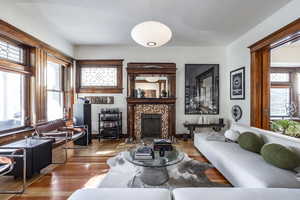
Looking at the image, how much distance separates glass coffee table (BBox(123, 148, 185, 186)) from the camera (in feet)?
7.03

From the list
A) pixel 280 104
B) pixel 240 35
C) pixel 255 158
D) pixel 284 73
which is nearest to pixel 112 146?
pixel 255 158

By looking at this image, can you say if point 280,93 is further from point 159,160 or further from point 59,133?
point 59,133

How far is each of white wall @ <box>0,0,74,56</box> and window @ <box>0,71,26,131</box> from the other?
2.96 feet

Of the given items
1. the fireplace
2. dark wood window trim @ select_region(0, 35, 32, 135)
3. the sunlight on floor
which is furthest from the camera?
the fireplace

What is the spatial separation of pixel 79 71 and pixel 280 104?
21.7 ft

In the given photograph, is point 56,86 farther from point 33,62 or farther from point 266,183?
point 266,183

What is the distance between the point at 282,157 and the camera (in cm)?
188

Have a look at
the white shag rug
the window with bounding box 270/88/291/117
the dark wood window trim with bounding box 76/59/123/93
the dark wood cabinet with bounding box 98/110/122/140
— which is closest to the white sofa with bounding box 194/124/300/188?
the white shag rug

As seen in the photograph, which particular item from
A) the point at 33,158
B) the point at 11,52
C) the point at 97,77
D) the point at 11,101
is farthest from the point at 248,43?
the point at 11,101

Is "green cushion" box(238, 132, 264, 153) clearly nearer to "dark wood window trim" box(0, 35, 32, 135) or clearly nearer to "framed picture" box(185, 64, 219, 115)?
"framed picture" box(185, 64, 219, 115)

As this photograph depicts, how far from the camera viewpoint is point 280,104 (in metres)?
5.44

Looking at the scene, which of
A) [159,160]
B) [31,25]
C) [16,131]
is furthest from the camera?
[31,25]

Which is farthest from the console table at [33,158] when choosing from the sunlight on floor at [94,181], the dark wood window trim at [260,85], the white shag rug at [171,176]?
the dark wood window trim at [260,85]

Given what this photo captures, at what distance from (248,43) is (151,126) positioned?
3.36 meters
